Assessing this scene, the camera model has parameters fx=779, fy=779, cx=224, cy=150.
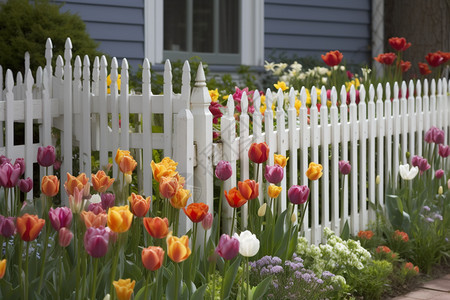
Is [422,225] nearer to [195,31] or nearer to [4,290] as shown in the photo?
[4,290]

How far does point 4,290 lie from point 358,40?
8459 mm

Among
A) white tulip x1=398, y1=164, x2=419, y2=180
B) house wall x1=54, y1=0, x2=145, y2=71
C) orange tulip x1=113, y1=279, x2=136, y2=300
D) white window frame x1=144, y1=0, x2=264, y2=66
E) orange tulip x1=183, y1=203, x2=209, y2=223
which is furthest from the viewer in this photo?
white window frame x1=144, y1=0, x2=264, y2=66

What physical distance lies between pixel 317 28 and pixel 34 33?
4.51m

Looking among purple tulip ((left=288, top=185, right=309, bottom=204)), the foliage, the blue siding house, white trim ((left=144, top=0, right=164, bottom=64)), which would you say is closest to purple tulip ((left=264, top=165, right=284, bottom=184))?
purple tulip ((left=288, top=185, right=309, bottom=204))

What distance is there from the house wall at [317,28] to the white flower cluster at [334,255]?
5511 mm

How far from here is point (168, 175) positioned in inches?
117

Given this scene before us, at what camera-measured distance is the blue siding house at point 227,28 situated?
8172mm

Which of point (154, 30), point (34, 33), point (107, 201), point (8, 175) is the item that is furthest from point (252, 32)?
point (8, 175)

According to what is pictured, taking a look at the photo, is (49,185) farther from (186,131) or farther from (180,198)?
(186,131)

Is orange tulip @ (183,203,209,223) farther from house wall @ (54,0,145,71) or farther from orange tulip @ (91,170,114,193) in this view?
house wall @ (54,0,145,71)

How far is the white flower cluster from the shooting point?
4027 millimetres

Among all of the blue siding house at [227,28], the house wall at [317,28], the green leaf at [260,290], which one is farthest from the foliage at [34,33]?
the green leaf at [260,290]

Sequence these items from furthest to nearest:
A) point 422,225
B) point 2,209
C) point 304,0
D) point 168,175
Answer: point 304,0 < point 422,225 < point 2,209 < point 168,175

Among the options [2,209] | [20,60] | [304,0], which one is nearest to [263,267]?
[2,209]
